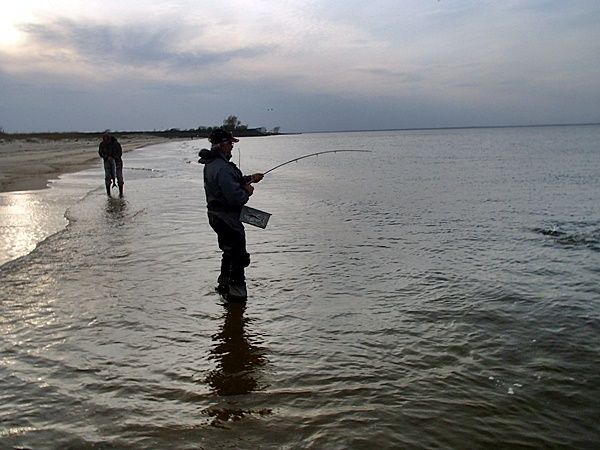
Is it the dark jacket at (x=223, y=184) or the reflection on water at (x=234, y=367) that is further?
the dark jacket at (x=223, y=184)

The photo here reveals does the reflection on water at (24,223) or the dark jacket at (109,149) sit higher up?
the dark jacket at (109,149)

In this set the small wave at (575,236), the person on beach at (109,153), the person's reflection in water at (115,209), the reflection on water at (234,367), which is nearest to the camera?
the reflection on water at (234,367)

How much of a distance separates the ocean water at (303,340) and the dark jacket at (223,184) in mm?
1203

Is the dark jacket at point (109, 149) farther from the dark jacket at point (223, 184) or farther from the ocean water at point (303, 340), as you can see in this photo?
the dark jacket at point (223, 184)

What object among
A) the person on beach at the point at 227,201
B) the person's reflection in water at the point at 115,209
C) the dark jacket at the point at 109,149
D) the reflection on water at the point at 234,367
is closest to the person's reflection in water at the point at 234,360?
the reflection on water at the point at 234,367

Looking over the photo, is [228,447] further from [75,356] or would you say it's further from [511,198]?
[511,198]

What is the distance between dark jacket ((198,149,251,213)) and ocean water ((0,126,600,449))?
120 centimetres

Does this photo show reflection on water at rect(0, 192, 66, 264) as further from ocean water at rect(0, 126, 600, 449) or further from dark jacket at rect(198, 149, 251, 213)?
dark jacket at rect(198, 149, 251, 213)

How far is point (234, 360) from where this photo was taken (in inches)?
184

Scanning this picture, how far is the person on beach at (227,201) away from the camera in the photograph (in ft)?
19.2

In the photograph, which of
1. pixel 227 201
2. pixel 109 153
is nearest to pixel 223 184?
pixel 227 201

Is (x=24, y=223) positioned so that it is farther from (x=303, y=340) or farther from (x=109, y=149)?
(x=303, y=340)

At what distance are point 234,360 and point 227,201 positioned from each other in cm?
196

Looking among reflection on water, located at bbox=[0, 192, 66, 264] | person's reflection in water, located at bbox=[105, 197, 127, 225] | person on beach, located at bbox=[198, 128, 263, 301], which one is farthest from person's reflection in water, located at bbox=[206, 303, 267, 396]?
person's reflection in water, located at bbox=[105, 197, 127, 225]
